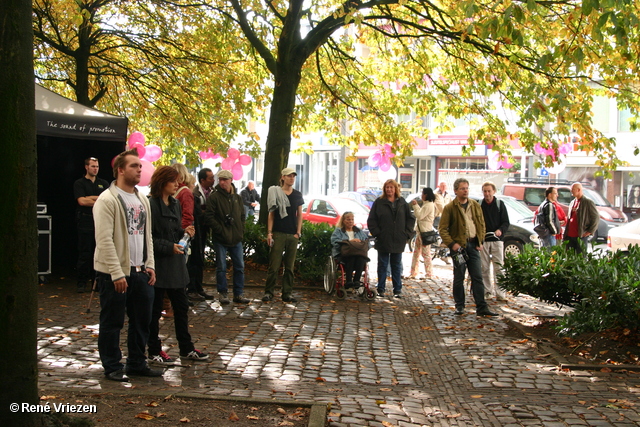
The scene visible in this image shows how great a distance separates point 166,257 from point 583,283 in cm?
444

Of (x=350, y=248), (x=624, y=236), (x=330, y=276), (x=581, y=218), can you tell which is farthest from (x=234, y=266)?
(x=624, y=236)

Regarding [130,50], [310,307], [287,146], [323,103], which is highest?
[130,50]

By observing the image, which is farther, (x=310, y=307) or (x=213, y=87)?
(x=213, y=87)

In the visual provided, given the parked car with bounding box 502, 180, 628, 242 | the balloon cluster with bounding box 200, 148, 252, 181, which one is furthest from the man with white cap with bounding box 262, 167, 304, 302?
the parked car with bounding box 502, 180, 628, 242

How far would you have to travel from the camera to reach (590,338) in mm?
7402

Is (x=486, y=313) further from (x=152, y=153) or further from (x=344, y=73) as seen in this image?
(x=152, y=153)

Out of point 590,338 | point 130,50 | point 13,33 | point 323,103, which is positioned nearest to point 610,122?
point 323,103

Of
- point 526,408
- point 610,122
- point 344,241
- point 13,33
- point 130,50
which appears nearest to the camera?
point 13,33

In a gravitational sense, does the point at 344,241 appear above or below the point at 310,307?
above

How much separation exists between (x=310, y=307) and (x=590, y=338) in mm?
4261

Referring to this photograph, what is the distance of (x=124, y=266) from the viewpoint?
568 centimetres

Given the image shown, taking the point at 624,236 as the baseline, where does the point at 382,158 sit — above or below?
above

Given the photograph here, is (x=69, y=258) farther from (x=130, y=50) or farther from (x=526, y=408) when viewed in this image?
(x=526, y=408)

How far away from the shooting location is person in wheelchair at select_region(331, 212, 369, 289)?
11367 millimetres
